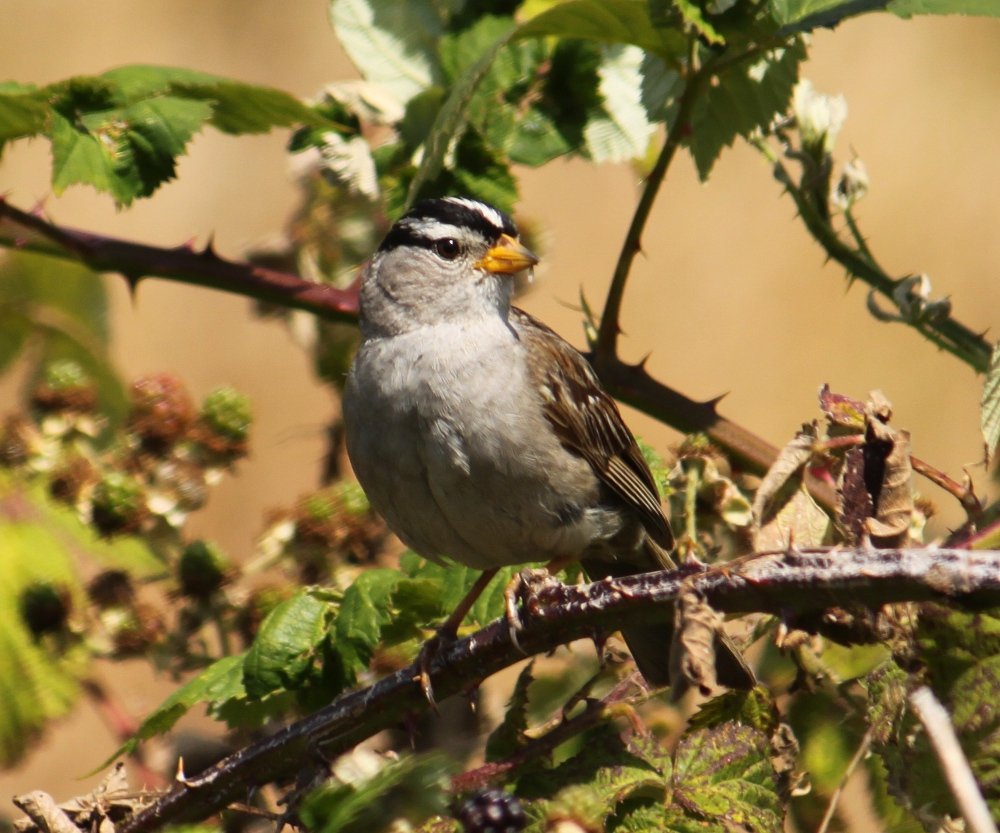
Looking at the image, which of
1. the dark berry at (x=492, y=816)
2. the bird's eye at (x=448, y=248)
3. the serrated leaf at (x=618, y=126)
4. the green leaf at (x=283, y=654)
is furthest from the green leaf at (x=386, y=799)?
the bird's eye at (x=448, y=248)

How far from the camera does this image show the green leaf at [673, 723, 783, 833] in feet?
7.44

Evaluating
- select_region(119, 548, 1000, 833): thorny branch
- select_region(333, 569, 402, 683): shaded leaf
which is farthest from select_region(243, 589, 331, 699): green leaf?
select_region(119, 548, 1000, 833): thorny branch

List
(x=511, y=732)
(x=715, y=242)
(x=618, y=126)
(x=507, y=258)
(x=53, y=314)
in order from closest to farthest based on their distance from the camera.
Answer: (x=511, y=732) → (x=618, y=126) → (x=507, y=258) → (x=53, y=314) → (x=715, y=242)

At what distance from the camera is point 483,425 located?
3299 millimetres

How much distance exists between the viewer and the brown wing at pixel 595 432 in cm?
348

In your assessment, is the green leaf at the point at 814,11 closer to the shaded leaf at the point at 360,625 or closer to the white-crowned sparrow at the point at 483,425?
the white-crowned sparrow at the point at 483,425

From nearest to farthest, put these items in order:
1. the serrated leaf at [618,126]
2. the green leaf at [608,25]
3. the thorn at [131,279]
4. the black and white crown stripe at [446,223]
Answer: the green leaf at [608,25] < the thorn at [131,279] < the serrated leaf at [618,126] < the black and white crown stripe at [446,223]

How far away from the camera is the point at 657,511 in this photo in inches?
134

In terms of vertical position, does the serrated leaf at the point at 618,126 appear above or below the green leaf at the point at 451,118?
above

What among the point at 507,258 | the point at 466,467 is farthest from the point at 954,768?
the point at 507,258

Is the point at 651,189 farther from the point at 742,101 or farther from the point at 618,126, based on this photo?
the point at 618,126

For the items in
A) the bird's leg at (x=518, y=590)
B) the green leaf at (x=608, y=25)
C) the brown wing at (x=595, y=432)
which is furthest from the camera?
the brown wing at (x=595, y=432)

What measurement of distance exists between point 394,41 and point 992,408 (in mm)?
1809

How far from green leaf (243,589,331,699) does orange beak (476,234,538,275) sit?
4.60 feet
